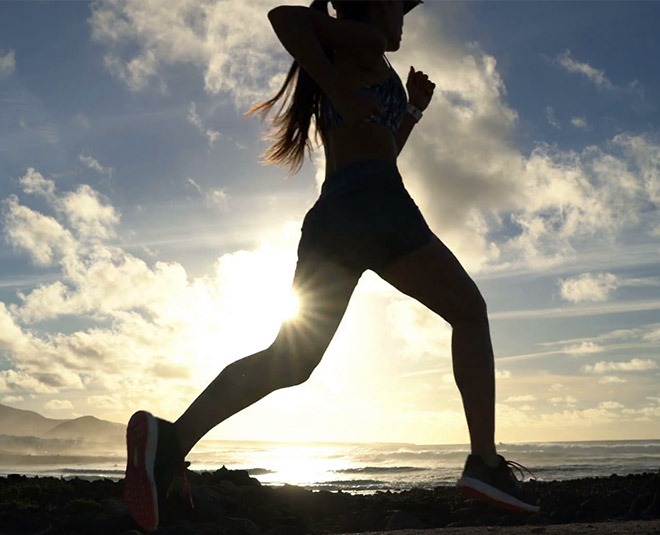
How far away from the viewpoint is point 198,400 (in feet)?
10.3

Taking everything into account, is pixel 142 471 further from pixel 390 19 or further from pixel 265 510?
pixel 265 510

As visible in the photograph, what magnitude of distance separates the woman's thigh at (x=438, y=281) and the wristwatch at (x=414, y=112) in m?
0.77

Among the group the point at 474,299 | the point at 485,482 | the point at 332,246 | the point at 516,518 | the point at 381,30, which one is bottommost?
the point at 516,518

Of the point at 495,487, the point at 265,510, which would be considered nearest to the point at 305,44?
the point at 495,487

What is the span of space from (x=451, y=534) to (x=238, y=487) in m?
7.40

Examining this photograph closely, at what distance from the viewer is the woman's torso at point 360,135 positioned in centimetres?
315

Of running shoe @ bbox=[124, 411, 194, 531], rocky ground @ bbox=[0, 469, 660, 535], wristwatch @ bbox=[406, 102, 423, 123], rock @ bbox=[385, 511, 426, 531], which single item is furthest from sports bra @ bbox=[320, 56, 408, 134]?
rock @ bbox=[385, 511, 426, 531]

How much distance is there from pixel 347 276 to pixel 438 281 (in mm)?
357

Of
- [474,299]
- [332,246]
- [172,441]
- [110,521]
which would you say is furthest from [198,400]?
[110,521]

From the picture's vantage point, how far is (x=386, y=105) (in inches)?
128

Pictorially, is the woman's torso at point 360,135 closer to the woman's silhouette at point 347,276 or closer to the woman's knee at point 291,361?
the woman's silhouette at point 347,276

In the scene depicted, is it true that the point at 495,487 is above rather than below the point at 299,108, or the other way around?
below

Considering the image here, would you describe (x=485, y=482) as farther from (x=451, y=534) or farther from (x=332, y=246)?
(x=451, y=534)

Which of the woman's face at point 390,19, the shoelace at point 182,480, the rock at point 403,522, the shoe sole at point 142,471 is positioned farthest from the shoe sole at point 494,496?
the rock at point 403,522
